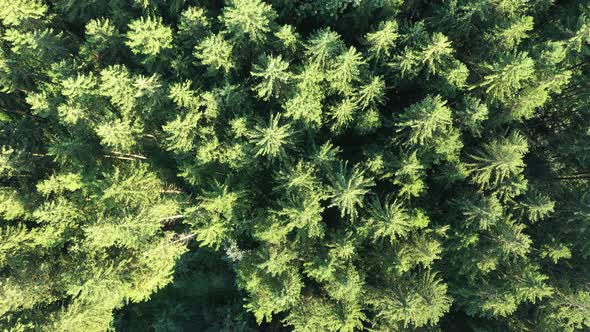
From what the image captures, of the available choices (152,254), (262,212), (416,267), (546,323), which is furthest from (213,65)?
(546,323)

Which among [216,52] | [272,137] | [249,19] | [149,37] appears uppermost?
[149,37]

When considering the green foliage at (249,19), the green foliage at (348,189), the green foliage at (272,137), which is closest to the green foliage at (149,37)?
the green foliage at (249,19)

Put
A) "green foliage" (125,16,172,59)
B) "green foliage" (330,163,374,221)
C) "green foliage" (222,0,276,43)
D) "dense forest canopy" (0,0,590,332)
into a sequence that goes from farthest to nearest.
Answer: "green foliage" (125,16,172,59) → "dense forest canopy" (0,0,590,332) → "green foliage" (222,0,276,43) → "green foliage" (330,163,374,221)

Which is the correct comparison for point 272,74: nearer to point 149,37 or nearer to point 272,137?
point 272,137

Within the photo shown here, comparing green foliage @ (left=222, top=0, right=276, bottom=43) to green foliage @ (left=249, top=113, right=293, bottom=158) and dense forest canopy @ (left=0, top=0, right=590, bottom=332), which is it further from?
green foliage @ (left=249, top=113, right=293, bottom=158)

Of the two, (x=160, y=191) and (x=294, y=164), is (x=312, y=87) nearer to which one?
(x=294, y=164)

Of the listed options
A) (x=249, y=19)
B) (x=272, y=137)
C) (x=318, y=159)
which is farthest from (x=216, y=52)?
(x=318, y=159)

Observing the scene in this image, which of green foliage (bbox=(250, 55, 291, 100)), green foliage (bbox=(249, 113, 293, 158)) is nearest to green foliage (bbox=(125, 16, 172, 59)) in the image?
green foliage (bbox=(250, 55, 291, 100))

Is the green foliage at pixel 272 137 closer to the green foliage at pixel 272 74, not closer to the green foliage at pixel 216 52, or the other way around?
the green foliage at pixel 272 74

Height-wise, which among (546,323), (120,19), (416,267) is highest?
(120,19)
